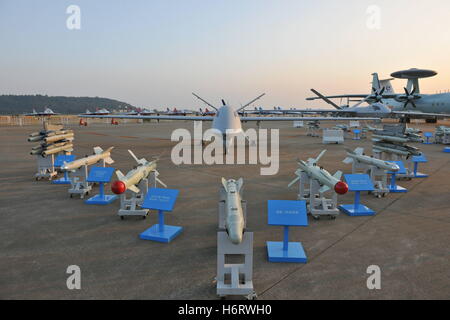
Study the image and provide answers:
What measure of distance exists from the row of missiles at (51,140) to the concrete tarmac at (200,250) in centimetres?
255

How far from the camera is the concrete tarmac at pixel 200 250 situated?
507cm

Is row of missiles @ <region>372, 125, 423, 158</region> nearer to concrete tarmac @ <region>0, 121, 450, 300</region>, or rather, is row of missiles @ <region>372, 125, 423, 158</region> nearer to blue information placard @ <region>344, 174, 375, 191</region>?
concrete tarmac @ <region>0, 121, 450, 300</region>

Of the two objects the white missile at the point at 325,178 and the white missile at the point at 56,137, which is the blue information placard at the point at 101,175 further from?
the white missile at the point at 325,178

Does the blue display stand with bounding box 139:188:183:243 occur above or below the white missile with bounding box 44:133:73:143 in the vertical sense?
below

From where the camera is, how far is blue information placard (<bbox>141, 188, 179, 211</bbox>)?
6.84m

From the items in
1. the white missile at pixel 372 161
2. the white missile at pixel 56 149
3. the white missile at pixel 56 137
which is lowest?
the white missile at pixel 372 161

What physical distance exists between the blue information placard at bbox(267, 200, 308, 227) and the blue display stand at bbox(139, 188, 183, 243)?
2.49m

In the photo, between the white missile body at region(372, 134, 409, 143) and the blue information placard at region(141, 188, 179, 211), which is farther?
the white missile body at region(372, 134, 409, 143)

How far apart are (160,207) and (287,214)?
311 centimetres

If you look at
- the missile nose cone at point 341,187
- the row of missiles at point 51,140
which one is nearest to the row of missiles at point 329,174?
the missile nose cone at point 341,187

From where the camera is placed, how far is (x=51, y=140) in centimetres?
1380

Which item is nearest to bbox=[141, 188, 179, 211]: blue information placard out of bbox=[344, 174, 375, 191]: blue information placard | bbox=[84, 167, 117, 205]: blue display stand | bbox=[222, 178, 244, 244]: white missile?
bbox=[222, 178, 244, 244]: white missile
